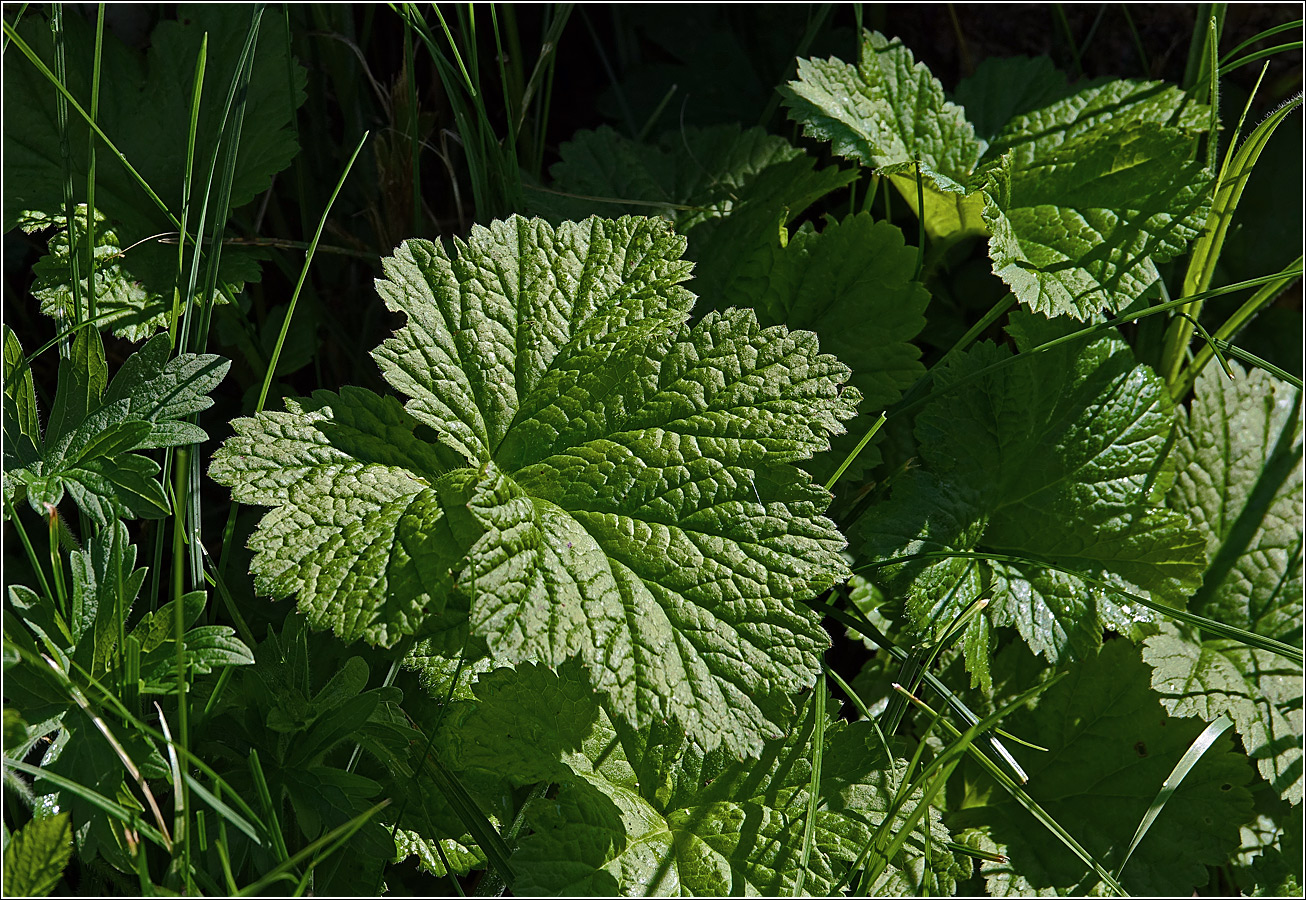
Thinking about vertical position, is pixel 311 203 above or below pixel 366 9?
below

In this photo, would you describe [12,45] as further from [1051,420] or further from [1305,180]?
[1305,180]

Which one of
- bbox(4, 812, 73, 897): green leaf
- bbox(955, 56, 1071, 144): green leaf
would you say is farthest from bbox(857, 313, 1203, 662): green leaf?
bbox(4, 812, 73, 897): green leaf

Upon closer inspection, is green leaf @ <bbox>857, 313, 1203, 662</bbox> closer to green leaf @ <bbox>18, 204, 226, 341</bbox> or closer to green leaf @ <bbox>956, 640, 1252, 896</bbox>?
green leaf @ <bbox>956, 640, 1252, 896</bbox>

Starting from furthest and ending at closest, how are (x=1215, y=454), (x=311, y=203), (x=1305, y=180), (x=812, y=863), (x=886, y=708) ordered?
(x=1305, y=180)
(x=311, y=203)
(x=1215, y=454)
(x=886, y=708)
(x=812, y=863)

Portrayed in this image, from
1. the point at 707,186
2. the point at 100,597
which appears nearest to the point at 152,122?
the point at 100,597

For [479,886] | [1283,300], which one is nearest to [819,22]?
[1283,300]

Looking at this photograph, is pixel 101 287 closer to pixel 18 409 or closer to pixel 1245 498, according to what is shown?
pixel 18 409
